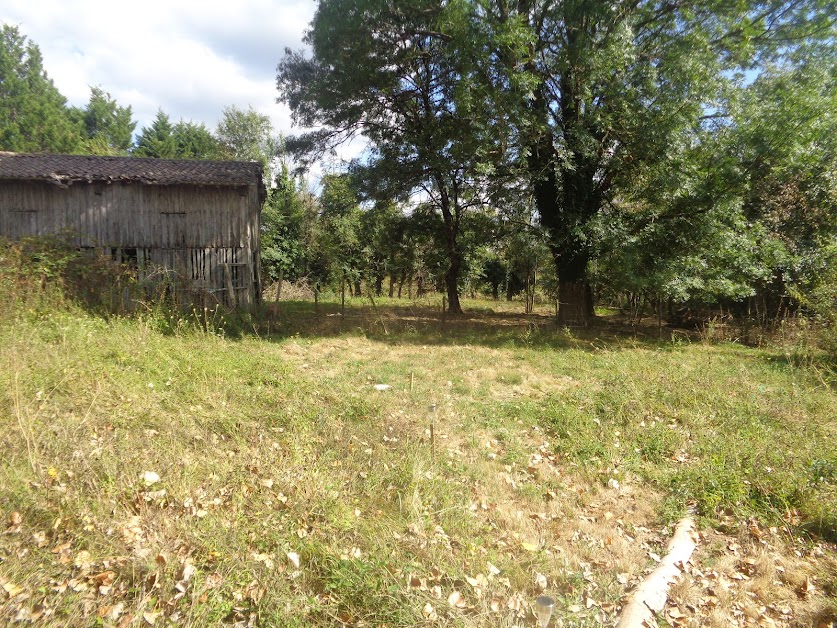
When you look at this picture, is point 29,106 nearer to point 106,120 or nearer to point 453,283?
point 106,120

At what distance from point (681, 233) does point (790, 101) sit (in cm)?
347

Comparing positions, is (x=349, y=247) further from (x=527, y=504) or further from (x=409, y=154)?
(x=527, y=504)

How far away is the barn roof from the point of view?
1183 cm

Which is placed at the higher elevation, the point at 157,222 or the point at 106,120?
the point at 106,120

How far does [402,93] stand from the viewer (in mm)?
13086

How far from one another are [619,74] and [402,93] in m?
6.21

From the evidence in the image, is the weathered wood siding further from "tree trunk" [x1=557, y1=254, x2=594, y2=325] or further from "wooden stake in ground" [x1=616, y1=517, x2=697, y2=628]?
"wooden stake in ground" [x1=616, y1=517, x2=697, y2=628]

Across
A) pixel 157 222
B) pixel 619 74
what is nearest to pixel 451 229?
pixel 619 74

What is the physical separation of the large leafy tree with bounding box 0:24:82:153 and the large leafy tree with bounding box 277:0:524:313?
2655cm

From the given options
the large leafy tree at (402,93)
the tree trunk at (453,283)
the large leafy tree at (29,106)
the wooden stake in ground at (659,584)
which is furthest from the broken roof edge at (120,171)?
the large leafy tree at (29,106)

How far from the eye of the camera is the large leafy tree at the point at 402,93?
10.0 meters

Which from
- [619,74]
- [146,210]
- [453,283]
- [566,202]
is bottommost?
[453,283]

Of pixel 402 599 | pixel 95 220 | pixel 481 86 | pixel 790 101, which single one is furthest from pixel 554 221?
pixel 95 220

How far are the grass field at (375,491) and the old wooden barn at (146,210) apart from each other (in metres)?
6.29
